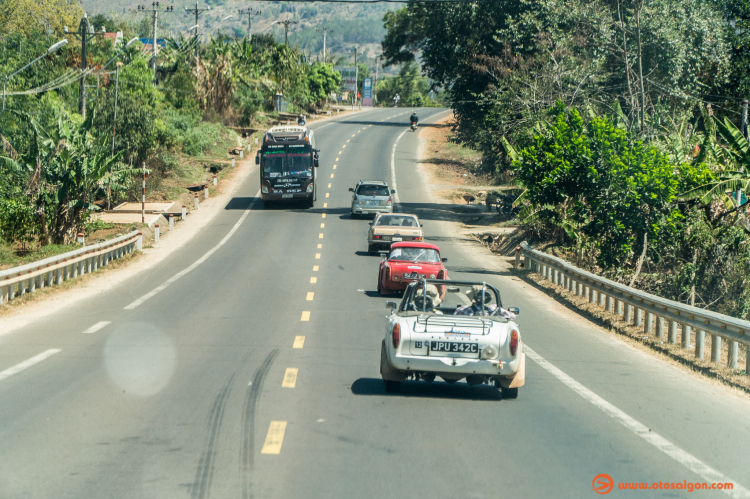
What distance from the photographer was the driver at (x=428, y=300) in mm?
9852

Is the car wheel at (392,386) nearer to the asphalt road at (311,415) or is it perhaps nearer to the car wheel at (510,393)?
the asphalt road at (311,415)

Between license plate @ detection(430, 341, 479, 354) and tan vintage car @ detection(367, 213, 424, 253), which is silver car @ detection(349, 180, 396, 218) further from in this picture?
license plate @ detection(430, 341, 479, 354)

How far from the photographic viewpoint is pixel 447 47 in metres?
Answer: 44.8

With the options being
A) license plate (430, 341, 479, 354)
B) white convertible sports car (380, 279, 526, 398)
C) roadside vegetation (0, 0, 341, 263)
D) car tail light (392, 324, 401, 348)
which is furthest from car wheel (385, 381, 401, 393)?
roadside vegetation (0, 0, 341, 263)

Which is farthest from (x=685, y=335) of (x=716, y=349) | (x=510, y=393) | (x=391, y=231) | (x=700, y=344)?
(x=391, y=231)

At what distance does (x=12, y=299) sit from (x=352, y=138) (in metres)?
56.8

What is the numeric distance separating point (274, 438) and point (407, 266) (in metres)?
11.5

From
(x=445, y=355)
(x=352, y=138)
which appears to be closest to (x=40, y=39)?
(x=352, y=138)

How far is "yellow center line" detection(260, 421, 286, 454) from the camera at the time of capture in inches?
278

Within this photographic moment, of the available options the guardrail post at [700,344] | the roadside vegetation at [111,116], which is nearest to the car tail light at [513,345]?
the guardrail post at [700,344]

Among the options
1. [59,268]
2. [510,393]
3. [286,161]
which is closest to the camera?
[510,393]

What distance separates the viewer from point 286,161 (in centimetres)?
3941

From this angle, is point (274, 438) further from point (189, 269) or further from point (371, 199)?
point (371, 199)

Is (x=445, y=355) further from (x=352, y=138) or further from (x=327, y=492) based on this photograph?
(x=352, y=138)
